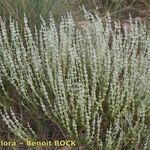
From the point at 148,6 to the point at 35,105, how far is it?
179 cm

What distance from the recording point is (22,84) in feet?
8.19

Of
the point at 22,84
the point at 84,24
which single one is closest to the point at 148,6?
the point at 84,24

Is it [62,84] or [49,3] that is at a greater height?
[49,3]

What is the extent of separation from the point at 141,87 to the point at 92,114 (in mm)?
291

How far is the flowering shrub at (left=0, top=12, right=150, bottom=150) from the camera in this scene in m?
2.34

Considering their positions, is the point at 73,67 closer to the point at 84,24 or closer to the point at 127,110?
the point at 127,110

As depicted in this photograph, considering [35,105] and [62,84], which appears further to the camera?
[35,105]

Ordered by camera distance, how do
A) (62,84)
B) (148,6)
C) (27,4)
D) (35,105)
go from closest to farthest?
(62,84) → (35,105) → (27,4) → (148,6)

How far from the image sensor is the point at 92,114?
2418 millimetres

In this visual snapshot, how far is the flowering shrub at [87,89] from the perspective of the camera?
92.2 inches

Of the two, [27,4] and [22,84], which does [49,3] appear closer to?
[27,4]

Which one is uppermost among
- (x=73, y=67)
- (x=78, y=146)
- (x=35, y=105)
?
(x=73, y=67)

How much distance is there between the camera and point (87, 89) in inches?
93.7

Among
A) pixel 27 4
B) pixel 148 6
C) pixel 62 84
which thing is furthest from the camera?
pixel 148 6
